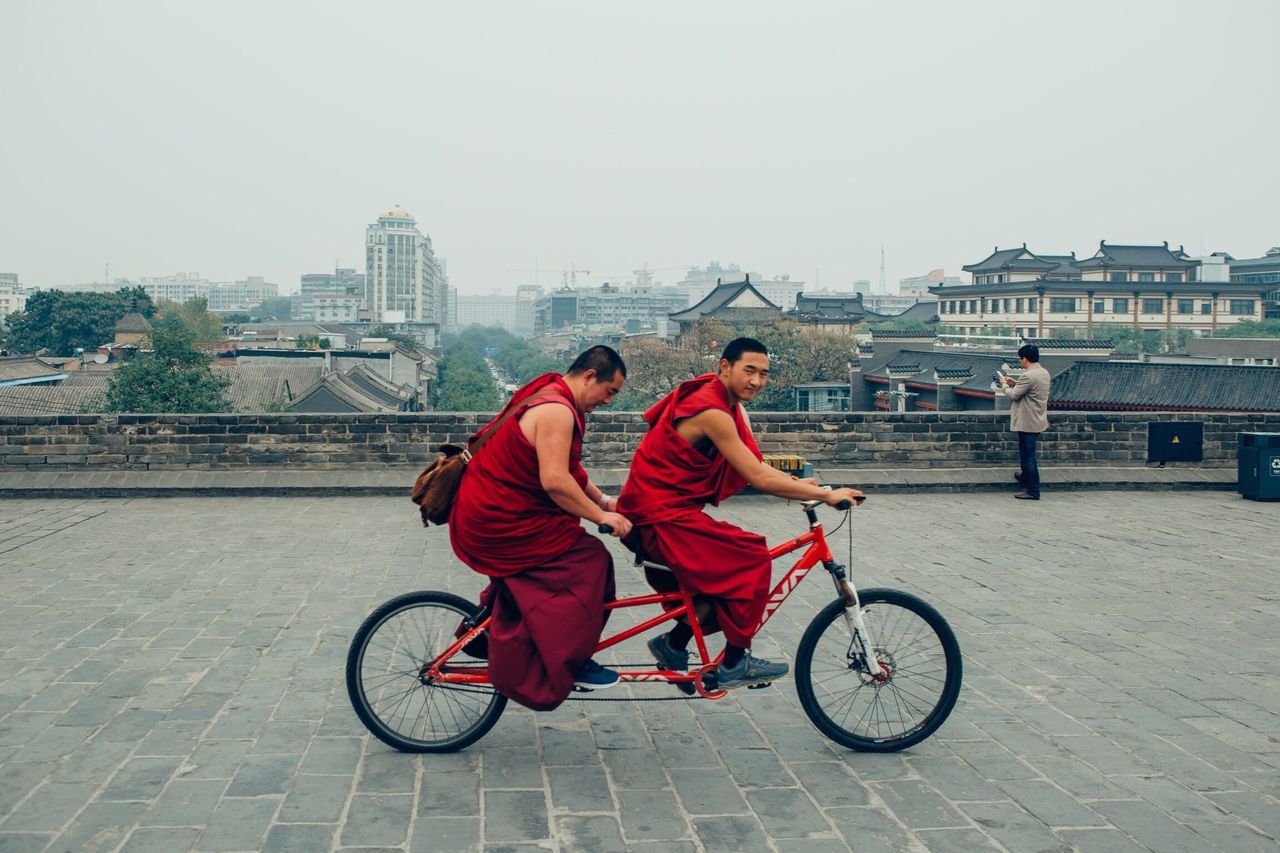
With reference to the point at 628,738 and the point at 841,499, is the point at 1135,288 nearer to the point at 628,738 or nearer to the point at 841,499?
the point at 841,499

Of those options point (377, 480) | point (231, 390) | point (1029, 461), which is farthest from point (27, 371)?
point (1029, 461)

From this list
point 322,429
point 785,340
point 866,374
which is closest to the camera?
point 322,429

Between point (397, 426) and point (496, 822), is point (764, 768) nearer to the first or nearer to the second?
point (496, 822)

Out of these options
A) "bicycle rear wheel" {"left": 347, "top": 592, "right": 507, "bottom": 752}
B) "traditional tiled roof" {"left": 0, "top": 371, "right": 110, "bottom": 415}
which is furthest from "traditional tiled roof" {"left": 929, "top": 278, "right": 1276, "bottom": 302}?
"bicycle rear wheel" {"left": 347, "top": 592, "right": 507, "bottom": 752}

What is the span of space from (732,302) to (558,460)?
271 ft

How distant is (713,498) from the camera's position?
4.15 meters

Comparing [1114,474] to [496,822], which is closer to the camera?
[496,822]

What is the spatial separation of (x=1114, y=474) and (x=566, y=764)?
31.1 ft

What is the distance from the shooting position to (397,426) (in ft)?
37.9

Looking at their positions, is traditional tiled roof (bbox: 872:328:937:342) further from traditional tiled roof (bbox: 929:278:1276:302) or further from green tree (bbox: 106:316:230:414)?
green tree (bbox: 106:316:230:414)

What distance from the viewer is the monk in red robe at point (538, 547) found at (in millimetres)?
3936

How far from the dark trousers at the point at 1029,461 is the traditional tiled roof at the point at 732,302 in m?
71.4

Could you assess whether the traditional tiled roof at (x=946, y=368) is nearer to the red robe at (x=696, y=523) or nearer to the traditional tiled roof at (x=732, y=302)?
the traditional tiled roof at (x=732, y=302)

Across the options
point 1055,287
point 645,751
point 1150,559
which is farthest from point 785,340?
point 645,751
